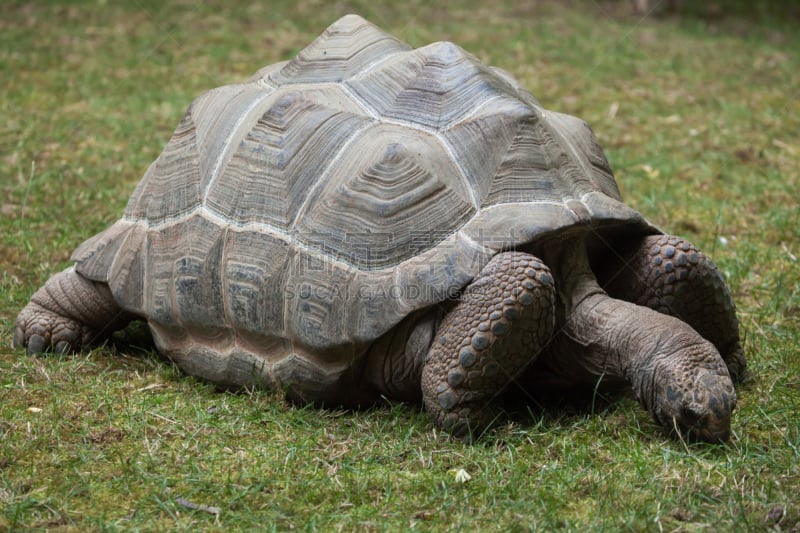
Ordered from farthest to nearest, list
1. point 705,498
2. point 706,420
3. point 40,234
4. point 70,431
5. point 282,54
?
point 282,54, point 40,234, point 70,431, point 706,420, point 705,498

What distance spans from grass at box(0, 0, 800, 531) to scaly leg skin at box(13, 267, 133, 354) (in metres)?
0.13

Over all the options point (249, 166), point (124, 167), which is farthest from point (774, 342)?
point (124, 167)

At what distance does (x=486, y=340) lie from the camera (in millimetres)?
3398

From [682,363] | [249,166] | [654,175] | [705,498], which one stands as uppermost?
[249,166]

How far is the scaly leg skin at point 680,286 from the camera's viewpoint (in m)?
3.81

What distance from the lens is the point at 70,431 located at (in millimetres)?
3514

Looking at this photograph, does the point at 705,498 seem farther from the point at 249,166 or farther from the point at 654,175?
the point at 654,175

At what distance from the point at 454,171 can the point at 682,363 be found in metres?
1.13

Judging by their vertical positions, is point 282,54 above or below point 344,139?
below

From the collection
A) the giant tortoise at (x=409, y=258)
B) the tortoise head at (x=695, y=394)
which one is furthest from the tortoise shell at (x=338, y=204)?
the tortoise head at (x=695, y=394)

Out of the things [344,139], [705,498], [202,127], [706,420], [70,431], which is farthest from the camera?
[202,127]

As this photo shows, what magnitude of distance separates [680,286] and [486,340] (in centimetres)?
95

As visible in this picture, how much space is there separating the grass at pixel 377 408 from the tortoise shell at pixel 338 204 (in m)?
0.36

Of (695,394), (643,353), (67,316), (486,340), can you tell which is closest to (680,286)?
(643,353)
